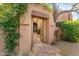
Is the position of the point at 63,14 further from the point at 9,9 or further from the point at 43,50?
the point at 9,9

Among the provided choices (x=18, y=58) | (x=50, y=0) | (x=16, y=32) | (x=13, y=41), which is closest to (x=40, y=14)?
(x=50, y=0)

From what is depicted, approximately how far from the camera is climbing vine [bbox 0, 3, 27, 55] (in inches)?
73.5

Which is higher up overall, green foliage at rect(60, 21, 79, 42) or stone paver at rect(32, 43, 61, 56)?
green foliage at rect(60, 21, 79, 42)

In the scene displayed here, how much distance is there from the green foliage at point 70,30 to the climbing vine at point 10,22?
637mm

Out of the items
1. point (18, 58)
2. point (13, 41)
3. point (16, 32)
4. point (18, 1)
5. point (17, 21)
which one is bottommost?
point (18, 58)

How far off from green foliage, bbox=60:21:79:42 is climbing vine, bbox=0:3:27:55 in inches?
25.1

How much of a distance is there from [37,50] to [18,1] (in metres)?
0.76

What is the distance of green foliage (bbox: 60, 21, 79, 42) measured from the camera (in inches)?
74.6

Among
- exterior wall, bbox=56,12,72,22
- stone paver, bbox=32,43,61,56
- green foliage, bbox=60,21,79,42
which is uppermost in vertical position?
exterior wall, bbox=56,12,72,22

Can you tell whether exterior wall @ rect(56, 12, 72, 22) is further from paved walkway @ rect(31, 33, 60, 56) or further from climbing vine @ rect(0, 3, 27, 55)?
climbing vine @ rect(0, 3, 27, 55)

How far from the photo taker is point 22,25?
6.23ft

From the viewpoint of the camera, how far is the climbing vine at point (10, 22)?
187cm

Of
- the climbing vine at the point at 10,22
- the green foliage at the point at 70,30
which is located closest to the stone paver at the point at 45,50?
the green foliage at the point at 70,30

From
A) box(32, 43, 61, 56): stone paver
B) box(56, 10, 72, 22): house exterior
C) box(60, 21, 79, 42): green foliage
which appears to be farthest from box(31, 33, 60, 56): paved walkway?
box(56, 10, 72, 22): house exterior
